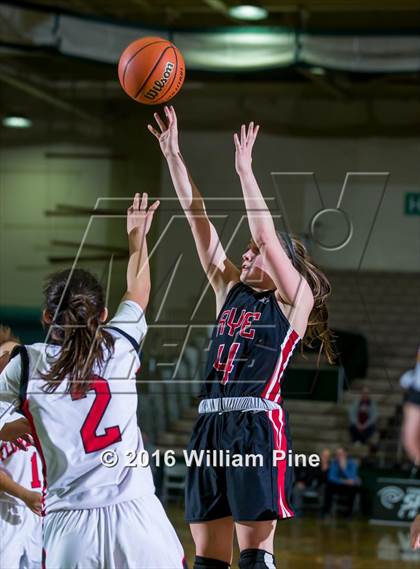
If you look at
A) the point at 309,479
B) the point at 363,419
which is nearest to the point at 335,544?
the point at 309,479

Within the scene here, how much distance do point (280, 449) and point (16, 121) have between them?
41.0 ft

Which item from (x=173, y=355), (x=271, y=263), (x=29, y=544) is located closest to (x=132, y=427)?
(x=271, y=263)

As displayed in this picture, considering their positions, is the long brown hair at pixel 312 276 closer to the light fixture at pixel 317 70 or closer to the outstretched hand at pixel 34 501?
the outstretched hand at pixel 34 501

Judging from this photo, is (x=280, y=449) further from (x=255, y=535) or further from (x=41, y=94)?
(x=41, y=94)

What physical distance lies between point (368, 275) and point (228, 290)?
36.9 ft

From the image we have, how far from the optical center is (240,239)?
914 cm

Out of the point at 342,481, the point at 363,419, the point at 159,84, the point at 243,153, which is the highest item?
the point at 159,84

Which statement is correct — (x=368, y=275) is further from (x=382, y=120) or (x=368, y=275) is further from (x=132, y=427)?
(x=132, y=427)

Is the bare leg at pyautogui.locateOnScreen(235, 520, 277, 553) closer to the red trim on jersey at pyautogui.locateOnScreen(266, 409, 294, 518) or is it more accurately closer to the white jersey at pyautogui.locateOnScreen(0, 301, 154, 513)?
the red trim on jersey at pyautogui.locateOnScreen(266, 409, 294, 518)

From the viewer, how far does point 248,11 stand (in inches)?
579

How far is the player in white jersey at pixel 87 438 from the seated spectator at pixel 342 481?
30.5 ft

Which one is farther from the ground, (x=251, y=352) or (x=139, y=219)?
(x=139, y=219)

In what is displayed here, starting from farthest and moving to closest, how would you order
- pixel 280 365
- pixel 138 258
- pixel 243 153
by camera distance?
pixel 243 153, pixel 280 365, pixel 138 258

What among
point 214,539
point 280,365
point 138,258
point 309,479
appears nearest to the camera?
point 138,258
